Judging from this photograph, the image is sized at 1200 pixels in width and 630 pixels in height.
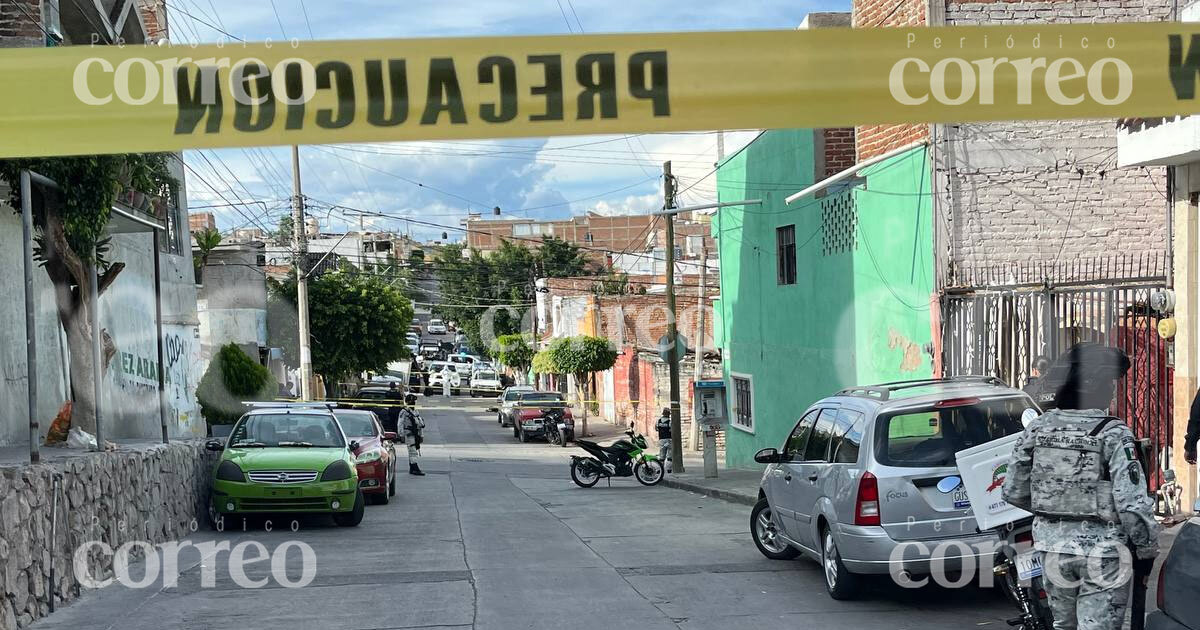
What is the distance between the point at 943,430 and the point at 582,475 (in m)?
16.2

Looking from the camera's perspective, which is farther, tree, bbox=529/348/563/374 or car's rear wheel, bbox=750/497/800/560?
tree, bbox=529/348/563/374

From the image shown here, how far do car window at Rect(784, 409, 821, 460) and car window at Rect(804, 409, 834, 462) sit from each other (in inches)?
4.7

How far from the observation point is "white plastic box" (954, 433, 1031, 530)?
7.91 meters

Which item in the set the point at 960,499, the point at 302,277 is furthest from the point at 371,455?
the point at 302,277

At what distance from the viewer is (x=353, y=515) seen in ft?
50.9

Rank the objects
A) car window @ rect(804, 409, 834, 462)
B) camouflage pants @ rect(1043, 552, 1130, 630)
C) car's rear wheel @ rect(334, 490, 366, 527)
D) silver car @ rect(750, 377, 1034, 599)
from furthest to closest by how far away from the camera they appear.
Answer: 1. car's rear wheel @ rect(334, 490, 366, 527)
2. car window @ rect(804, 409, 834, 462)
3. silver car @ rect(750, 377, 1034, 599)
4. camouflage pants @ rect(1043, 552, 1130, 630)

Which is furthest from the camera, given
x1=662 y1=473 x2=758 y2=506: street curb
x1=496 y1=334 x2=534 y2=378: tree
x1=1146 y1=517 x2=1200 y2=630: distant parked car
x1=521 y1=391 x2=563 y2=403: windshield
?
x1=496 y1=334 x2=534 y2=378: tree

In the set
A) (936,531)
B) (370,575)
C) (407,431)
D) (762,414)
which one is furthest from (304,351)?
(936,531)

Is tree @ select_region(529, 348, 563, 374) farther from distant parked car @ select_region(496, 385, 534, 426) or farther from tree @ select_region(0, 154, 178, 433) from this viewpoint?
tree @ select_region(0, 154, 178, 433)

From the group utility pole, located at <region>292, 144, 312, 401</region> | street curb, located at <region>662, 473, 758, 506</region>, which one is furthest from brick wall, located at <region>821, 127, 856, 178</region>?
utility pole, located at <region>292, 144, 312, 401</region>

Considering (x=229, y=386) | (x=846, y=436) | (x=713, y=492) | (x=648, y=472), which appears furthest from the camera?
(x=229, y=386)

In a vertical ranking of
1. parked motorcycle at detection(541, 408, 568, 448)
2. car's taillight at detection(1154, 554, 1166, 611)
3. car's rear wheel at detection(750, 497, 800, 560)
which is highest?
car's taillight at detection(1154, 554, 1166, 611)

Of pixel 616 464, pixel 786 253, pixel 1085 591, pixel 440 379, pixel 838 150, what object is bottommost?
pixel 440 379

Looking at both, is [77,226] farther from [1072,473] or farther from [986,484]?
[1072,473]
